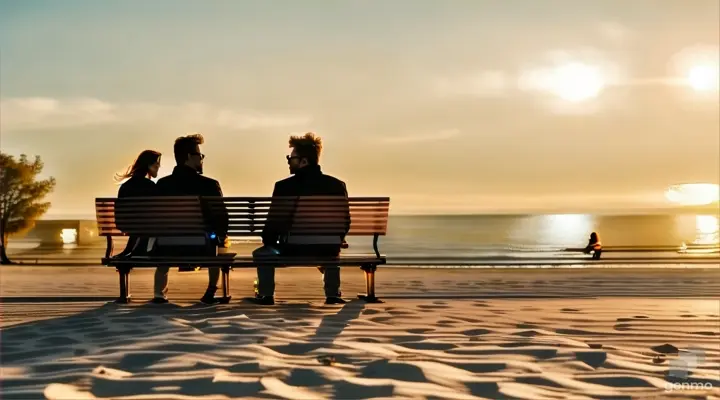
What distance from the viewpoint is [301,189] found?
9.05 meters

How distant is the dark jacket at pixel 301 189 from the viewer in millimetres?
9031

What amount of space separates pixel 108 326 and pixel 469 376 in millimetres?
3460

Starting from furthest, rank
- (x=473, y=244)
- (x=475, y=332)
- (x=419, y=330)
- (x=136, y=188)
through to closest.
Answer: (x=473, y=244) < (x=136, y=188) < (x=419, y=330) < (x=475, y=332)

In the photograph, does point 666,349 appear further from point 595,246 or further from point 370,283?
point 595,246

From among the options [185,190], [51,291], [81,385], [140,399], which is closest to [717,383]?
[140,399]

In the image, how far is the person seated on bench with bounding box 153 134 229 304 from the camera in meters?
9.27

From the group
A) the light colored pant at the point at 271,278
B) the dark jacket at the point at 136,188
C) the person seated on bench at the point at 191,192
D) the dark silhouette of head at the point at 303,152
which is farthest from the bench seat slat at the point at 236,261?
the dark silhouette of head at the point at 303,152

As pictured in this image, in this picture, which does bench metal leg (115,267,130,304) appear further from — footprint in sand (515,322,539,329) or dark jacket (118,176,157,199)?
footprint in sand (515,322,539,329)

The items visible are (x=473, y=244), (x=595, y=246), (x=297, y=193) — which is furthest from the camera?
(x=473, y=244)

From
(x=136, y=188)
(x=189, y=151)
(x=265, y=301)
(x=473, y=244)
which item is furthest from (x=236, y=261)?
(x=473, y=244)

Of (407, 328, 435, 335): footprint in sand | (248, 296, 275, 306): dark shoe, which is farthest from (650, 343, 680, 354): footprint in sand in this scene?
(248, 296, 275, 306): dark shoe

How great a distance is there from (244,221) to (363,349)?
11.6ft

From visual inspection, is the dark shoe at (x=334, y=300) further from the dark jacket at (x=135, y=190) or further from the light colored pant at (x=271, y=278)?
the dark jacket at (x=135, y=190)

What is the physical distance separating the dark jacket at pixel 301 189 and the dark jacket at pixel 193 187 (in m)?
0.49
